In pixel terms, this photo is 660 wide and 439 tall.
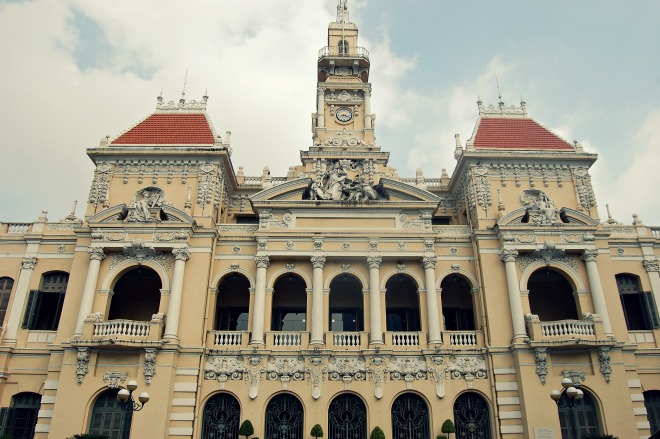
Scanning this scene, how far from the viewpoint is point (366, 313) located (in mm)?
27781

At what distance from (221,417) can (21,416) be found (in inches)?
413

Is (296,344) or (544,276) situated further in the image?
(544,276)

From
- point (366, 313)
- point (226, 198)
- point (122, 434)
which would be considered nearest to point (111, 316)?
point (122, 434)

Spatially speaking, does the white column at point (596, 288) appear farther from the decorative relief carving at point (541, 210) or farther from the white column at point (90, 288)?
the white column at point (90, 288)

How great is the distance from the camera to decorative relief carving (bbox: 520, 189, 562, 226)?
1134 inches

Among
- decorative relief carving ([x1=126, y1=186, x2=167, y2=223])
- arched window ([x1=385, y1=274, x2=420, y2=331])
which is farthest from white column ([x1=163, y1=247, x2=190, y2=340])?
arched window ([x1=385, y1=274, x2=420, y2=331])

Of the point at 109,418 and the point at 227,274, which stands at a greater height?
the point at 227,274

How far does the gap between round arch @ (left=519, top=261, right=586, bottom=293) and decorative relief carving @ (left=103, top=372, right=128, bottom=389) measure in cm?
2061

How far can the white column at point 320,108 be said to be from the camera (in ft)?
114

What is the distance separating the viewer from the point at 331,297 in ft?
100

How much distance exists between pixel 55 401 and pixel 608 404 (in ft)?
85.9

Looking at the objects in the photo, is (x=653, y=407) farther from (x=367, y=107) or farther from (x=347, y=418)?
(x=367, y=107)

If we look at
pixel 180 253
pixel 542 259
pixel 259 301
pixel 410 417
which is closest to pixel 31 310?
pixel 180 253

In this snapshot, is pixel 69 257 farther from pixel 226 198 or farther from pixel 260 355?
pixel 260 355
